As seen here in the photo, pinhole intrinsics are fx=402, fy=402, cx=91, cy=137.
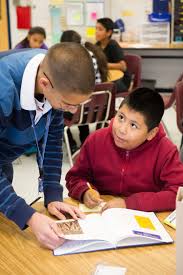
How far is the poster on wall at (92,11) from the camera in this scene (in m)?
6.10

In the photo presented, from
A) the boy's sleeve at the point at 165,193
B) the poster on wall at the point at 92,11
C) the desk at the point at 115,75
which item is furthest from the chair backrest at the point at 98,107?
the poster on wall at the point at 92,11

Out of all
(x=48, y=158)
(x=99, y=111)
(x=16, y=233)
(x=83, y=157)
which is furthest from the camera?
(x=99, y=111)

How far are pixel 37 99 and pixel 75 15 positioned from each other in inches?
203

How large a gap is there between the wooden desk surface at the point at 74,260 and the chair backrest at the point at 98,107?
2.09 meters

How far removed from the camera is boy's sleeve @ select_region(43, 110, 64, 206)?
1.48 metres

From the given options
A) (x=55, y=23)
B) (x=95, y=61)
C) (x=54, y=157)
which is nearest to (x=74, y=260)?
(x=54, y=157)

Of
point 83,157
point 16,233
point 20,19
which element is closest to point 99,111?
point 83,157

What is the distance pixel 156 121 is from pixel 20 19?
4807 millimetres

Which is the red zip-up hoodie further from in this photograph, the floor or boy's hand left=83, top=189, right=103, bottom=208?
the floor

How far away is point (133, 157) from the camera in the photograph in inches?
61.9

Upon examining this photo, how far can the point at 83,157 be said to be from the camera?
1618mm

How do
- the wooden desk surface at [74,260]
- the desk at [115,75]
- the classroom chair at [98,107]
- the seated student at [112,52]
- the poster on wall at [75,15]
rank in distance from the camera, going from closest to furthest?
the wooden desk surface at [74,260] → the classroom chair at [98,107] → the desk at [115,75] → the seated student at [112,52] → the poster on wall at [75,15]

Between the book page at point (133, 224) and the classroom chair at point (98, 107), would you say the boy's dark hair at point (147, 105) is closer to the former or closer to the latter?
the book page at point (133, 224)

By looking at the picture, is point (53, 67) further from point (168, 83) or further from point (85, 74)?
point (168, 83)
